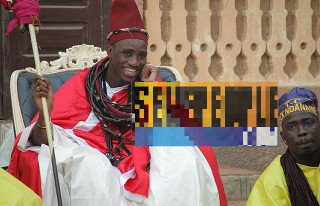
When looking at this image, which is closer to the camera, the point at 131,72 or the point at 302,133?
the point at 302,133

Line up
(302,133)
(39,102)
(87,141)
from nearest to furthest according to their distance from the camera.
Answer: (302,133), (39,102), (87,141)

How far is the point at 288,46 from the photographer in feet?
27.6

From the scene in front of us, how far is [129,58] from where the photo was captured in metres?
5.58

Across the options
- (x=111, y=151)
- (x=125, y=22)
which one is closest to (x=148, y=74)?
(x=125, y=22)

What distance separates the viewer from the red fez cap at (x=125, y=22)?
564cm

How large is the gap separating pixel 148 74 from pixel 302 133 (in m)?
1.14

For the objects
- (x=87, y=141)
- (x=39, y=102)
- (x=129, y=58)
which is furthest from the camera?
(x=129, y=58)

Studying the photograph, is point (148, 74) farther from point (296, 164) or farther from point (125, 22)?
point (296, 164)

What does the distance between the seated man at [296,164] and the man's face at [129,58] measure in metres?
0.98

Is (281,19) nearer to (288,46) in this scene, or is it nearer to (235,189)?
(288,46)

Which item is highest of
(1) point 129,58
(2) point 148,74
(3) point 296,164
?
(1) point 129,58
